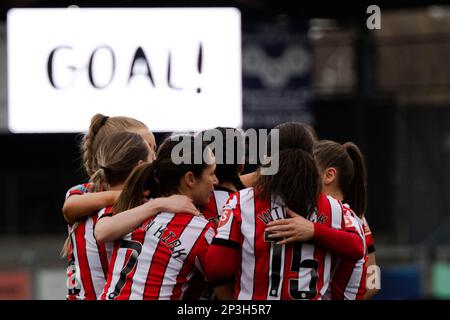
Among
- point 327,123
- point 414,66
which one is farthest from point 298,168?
point 414,66

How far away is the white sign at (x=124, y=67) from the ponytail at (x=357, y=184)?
4.86 m

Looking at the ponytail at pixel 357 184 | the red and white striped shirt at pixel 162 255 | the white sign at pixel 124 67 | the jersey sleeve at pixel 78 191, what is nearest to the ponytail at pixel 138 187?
the red and white striped shirt at pixel 162 255

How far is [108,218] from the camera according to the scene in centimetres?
359

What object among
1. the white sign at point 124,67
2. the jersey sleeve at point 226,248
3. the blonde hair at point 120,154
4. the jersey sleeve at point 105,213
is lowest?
the jersey sleeve at point 226,248

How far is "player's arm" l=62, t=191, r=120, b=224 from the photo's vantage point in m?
3.76

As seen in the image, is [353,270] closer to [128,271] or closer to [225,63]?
[128,271]

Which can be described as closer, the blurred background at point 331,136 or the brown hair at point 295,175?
the brown hair at point 295,175

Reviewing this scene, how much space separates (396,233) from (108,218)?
8994 mm

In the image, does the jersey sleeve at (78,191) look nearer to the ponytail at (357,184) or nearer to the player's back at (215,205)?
the player's back at (215,205)

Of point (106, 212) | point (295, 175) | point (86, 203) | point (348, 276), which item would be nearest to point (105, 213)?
point (106, 212)

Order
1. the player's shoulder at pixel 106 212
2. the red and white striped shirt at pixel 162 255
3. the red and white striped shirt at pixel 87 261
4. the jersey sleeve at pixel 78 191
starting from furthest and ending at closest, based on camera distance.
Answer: the jersey sleeve at pixel 78 191 → the red and white striped shirt at pixel 87 261 → the player's shoulder at pixel 106 212 → the red and white striped shirt at pixel 162 255

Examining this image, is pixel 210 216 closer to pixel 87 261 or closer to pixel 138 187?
pixel 138 187

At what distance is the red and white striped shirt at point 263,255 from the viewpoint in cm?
337

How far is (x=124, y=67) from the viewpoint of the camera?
8930 mm
